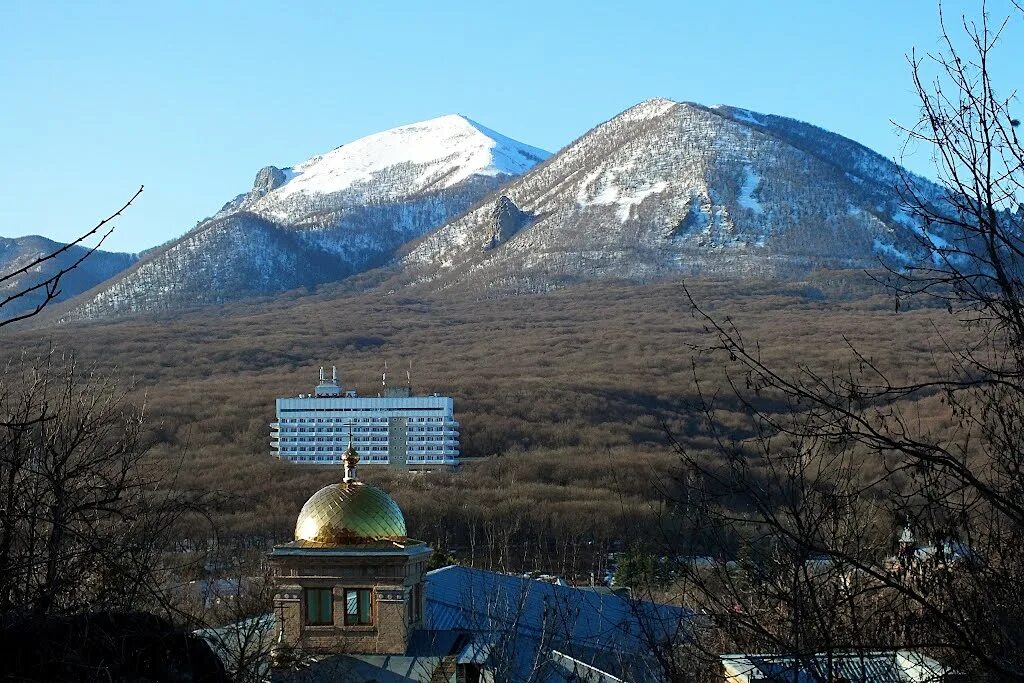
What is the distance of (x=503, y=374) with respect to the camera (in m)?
130

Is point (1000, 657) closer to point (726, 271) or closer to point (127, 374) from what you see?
point (127, 374)

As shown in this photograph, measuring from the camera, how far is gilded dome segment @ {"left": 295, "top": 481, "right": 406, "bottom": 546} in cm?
2297

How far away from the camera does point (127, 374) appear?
12419 cm

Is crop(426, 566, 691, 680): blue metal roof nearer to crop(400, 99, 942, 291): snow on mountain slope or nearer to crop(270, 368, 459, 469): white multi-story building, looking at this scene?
crop(270, 368, 459, 469): white multi-story building

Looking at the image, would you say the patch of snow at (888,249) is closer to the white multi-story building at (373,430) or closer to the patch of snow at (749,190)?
the patch of snow at (749,190)

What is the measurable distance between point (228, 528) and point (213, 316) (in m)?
107

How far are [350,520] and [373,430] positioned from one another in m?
83.8

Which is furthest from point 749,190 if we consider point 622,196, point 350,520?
point 350,520

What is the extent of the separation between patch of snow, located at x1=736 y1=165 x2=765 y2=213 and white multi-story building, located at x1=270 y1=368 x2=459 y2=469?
3448 inches

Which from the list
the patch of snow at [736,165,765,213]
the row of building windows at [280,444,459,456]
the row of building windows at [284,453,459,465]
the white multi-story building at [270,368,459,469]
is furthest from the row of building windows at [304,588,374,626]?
the patch of snow at [736,165,765,213]

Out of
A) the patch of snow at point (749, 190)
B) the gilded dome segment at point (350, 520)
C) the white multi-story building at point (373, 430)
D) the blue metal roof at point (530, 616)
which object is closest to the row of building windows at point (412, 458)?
the white multi-story building at point (373, 430)

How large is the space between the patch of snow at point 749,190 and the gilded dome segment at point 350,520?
164m

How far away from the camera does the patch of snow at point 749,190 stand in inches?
7264

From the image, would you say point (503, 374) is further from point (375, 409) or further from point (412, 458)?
point (412, 458)
